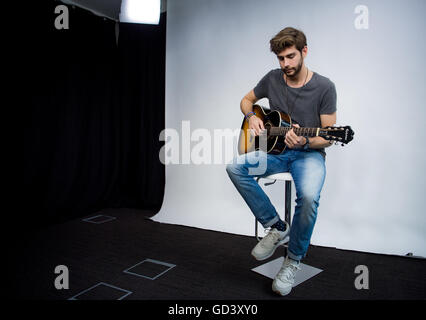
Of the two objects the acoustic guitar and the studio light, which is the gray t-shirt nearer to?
the acoustic guitar

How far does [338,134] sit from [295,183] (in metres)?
0.35

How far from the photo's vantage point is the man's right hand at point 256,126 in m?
1.95

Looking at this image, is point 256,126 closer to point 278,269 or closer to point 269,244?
point 269,244

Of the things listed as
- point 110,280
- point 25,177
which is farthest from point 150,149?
point 110,280

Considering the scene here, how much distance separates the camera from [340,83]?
246 centimetres

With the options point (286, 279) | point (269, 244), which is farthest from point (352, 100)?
point (286, 279)

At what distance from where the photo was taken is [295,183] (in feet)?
5.75

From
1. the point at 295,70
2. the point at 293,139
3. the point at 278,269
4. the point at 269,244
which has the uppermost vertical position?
the point at 295,70

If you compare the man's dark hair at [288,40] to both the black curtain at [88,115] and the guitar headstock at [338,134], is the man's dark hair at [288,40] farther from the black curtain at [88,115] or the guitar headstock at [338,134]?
the black curtain at [88,115]

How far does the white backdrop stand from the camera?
2281mm

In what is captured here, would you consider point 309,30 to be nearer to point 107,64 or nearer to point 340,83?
point 340,83

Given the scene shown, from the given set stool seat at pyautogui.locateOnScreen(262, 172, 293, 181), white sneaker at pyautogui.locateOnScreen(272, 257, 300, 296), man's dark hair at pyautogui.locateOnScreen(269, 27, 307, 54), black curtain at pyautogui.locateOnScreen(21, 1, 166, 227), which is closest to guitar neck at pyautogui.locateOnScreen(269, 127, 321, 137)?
stool seat at pyautogui.locateOnScreen(262, 172, 293, 181)

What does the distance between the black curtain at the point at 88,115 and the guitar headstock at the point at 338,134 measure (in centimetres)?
223
